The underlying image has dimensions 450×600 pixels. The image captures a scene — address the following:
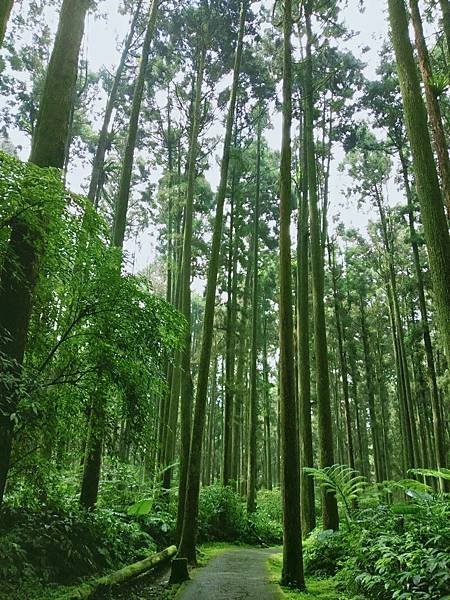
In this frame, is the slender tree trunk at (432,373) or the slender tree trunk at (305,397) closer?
the slender tree trunk at (305,397)

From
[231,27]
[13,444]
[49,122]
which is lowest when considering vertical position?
[13,444]

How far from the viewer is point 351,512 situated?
8.73 meters

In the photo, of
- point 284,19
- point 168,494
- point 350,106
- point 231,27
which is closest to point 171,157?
point 231,27

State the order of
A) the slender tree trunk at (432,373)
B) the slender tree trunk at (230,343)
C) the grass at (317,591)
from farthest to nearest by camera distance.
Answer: the slender tree trunk at (230,343) < the slender tree trunk at (432,373) < the grass at (317,591)

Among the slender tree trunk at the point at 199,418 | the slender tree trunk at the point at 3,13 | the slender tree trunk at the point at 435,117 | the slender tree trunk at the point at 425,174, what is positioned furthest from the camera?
the slender tree trunk at the point at 199,418

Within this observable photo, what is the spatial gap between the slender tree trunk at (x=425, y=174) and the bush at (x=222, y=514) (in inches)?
447

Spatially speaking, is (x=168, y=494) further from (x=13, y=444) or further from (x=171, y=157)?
(x=171, y=157)

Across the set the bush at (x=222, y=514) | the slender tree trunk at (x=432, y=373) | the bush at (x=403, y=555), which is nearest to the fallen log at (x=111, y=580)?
the bush at (x=403, y=555)

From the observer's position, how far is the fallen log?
16.5ft

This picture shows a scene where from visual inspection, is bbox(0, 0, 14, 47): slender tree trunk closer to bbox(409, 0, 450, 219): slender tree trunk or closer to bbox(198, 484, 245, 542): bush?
bbox(409, 0, 450, 219): slender tree trunk

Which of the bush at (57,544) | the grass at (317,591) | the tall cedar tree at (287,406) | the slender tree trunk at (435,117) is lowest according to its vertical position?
the grass at (317,591)

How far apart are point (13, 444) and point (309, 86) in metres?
10.9

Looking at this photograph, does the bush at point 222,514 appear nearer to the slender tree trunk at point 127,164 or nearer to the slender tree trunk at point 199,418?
the slender tree trunk at point 199,418

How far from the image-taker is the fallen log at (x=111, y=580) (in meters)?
5.02
